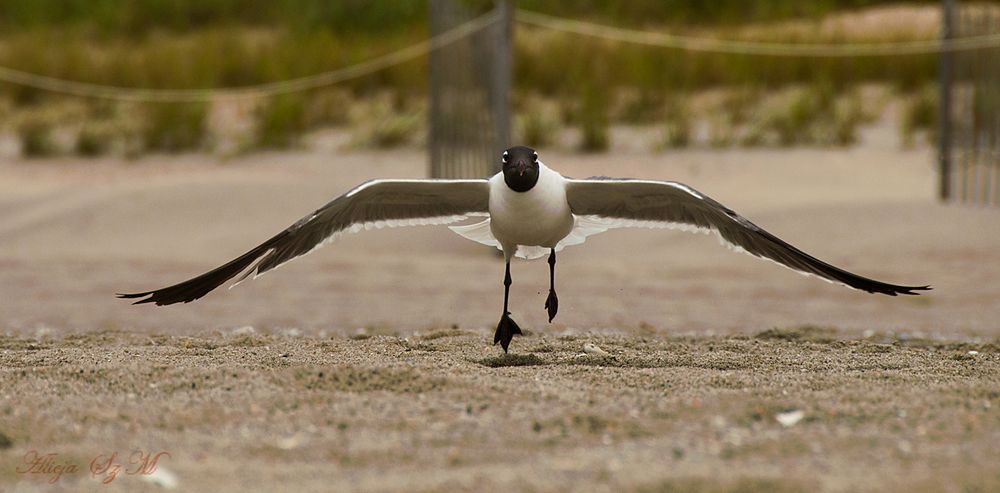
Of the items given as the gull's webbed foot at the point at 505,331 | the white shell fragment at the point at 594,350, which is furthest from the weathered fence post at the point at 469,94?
the gull's webbed foot at the point at 505,331

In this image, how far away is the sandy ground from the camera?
3.88 meters

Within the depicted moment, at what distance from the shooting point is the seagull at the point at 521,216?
19.2 feet

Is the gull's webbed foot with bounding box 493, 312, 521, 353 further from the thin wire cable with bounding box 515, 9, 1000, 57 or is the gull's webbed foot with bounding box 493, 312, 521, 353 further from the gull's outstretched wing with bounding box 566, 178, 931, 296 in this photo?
the thin wire cable with bounding box 515, 9, 1000, 57

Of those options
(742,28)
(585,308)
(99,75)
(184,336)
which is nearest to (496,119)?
(585,308)

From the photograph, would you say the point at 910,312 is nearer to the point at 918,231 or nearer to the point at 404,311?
the point at 918,231

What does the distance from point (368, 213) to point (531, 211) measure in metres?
0.92

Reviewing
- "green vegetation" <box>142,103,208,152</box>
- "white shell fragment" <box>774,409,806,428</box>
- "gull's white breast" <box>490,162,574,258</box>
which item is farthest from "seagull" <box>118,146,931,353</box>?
A: "green vegetation" <box>142,103,208,152</box>

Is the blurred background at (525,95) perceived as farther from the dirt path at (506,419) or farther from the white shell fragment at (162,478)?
the white shell fragment at (162,478)

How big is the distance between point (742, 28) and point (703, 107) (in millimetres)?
4339

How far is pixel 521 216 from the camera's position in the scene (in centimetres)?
591

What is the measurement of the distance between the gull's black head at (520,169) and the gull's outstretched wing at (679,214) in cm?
29

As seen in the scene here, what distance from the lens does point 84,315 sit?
8719 millimetres

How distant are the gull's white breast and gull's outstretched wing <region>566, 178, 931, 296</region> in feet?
0.42

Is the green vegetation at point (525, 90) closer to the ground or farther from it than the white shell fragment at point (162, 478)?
farther from it
